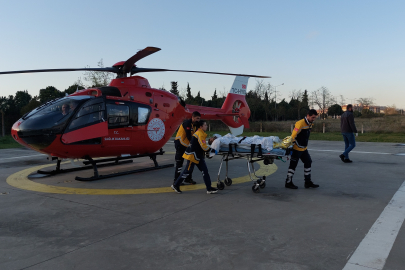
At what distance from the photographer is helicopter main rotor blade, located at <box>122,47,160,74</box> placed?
7026mm

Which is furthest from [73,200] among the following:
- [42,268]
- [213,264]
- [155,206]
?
[213,264]

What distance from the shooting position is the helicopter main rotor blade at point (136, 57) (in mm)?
7026

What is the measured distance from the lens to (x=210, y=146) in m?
6.66

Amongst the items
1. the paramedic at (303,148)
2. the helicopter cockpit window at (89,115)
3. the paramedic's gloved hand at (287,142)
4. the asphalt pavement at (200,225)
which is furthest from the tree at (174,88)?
the paramedic's gloved hand at (287,142)

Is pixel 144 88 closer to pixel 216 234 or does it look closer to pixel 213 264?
pixel 216 234

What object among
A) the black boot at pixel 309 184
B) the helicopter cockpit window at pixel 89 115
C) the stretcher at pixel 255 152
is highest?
the helicopter cockpit window at pixel 89 115

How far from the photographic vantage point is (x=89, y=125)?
779cm

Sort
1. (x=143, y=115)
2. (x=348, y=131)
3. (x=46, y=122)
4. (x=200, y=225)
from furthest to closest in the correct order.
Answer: (x=348, y=131) → (x=143, y=115) → (x=46, y=122) → (x=200, y=225)

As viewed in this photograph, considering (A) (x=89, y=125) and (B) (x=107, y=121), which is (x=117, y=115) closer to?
(B) (x=107, y=121)

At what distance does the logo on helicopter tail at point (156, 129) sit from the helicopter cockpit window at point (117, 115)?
92 cm

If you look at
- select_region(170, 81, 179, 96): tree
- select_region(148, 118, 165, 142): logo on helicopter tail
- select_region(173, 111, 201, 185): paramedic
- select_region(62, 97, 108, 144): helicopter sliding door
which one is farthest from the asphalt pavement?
select_region(170, 81, 179, 96): tree

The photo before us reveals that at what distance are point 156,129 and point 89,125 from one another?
2329 mm

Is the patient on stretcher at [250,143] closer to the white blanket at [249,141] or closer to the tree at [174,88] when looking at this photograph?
the white blanket at [249,141]

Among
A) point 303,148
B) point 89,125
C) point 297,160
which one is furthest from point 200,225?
point 89,125
